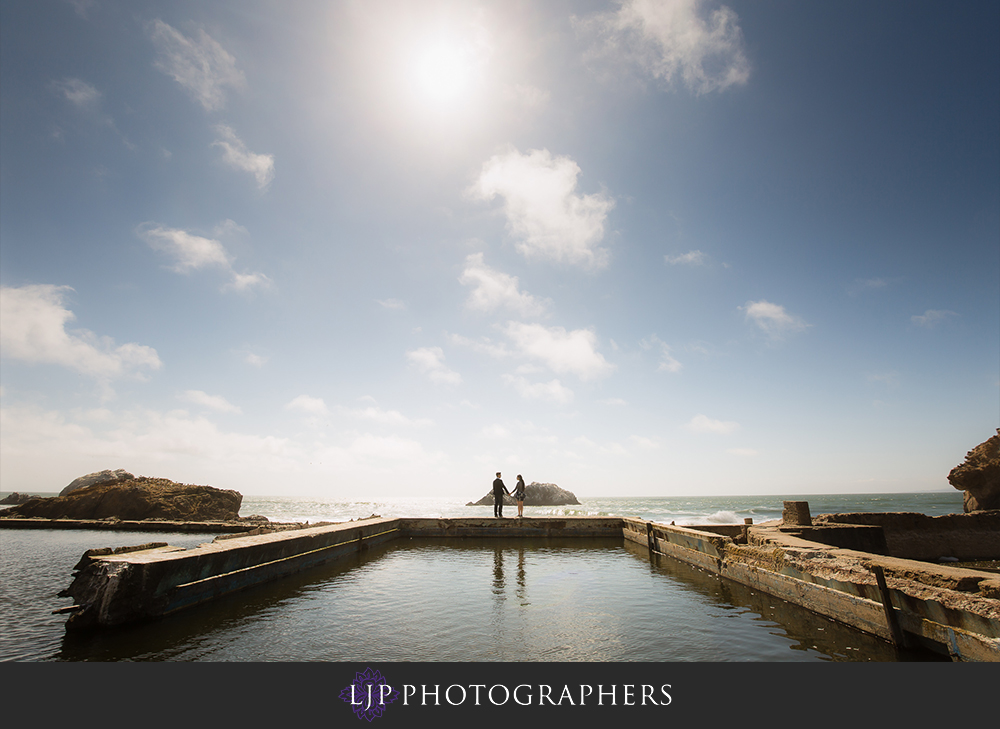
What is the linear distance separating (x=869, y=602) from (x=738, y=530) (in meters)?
8.67

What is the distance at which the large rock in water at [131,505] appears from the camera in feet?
109

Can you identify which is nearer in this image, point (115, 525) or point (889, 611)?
point (889, 611)

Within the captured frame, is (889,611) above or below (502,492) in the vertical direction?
below

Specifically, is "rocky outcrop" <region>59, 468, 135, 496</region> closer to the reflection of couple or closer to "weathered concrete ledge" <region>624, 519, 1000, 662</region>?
the reflection of couple

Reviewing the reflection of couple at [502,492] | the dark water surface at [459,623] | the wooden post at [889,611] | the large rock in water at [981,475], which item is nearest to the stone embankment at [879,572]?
the wooden post at [889,611]

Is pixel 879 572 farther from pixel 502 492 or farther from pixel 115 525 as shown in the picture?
pixel 115 525

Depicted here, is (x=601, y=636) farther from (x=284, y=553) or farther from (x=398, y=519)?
(x=398, y=519)

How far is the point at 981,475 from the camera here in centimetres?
2242

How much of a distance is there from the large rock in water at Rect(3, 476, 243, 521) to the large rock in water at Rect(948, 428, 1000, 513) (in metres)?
47.9
